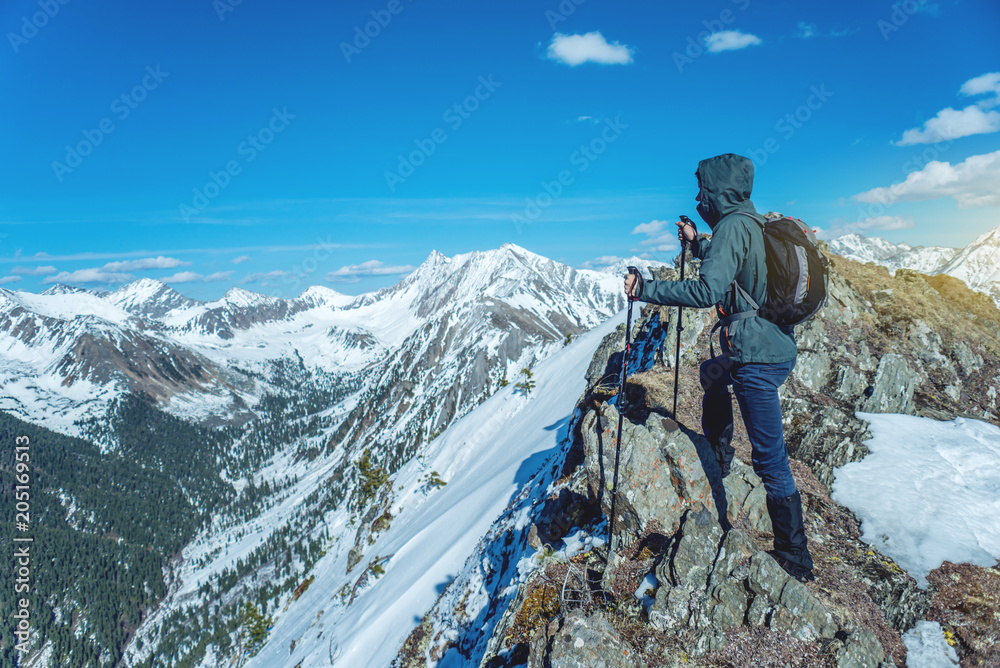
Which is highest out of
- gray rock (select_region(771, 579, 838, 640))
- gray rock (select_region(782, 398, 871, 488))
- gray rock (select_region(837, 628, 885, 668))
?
gray rock (select_region(771, 579, 838, 640))

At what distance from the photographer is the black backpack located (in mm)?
5648

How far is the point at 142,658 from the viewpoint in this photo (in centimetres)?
13738

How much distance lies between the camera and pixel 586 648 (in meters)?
5.72

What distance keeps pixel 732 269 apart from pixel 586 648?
527 cm

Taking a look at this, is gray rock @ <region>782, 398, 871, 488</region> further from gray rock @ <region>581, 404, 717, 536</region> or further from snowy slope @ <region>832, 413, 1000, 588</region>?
gray rock @ <region>581, 404, 717, 536</region>

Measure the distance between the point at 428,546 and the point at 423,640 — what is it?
9792mm

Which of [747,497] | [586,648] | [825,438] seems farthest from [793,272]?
[825,438]

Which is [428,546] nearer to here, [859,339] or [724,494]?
[724,494]

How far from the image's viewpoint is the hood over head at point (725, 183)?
5.91m

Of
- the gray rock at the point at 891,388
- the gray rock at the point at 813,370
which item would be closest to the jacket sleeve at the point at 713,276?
the gray rock at the point at 813,370

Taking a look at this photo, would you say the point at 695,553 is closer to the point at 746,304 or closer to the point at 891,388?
the point at 746,304

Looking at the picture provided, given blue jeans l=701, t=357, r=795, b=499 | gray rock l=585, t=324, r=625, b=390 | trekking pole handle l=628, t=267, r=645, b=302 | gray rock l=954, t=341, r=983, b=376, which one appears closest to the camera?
trekking pole handle l=628, t=267, r=645, b=302

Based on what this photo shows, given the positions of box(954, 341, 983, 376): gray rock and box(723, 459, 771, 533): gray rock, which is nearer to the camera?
Answer: box(723, 459, 771, 533): gray rock

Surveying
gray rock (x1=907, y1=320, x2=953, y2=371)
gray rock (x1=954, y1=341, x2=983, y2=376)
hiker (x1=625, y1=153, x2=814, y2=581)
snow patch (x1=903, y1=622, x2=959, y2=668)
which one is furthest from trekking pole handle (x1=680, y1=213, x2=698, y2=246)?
gray rock (x1=954, y1=341, x2=983, y2=376)
